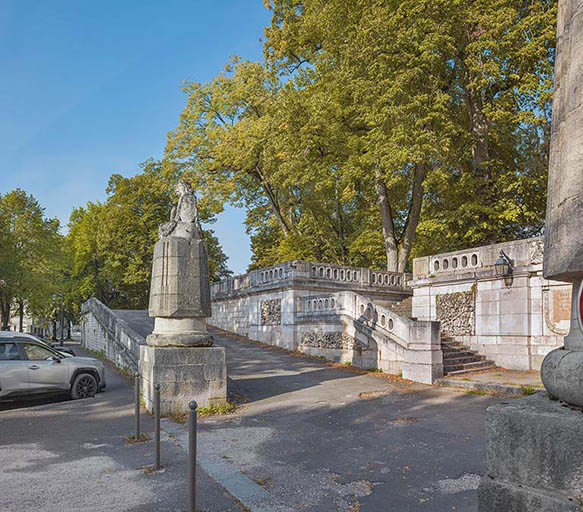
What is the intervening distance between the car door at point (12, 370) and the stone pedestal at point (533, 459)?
11.2 meters

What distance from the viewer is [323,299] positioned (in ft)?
61.4

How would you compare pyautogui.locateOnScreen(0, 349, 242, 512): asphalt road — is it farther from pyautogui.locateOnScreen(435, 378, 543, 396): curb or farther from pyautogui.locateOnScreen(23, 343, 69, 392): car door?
pyautogui.locateOnScreen(435, 378, 543, 396): curb

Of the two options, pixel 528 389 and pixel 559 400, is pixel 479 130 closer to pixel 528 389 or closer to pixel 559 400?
pixel 528 389

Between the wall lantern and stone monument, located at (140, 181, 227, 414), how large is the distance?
30.8ft

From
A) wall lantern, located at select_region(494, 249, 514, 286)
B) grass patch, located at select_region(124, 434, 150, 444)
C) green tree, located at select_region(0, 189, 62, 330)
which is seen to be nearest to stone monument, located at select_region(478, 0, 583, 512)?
grass patch, located at select_region(124, 434, 150, 444)

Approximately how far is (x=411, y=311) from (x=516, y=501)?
17.8 meters

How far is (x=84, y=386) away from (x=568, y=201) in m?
12.4

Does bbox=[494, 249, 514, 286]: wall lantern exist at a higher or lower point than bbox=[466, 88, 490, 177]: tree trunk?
lower

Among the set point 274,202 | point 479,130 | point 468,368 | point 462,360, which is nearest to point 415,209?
point 479,130

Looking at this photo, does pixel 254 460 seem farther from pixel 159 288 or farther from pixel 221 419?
pixel 159 288

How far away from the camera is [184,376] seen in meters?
9.50

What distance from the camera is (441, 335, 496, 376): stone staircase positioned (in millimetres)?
13908

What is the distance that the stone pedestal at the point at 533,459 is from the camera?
7.44ft

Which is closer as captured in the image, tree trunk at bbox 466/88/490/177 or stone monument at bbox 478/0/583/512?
stone monument at bbox 478/0/583/512
